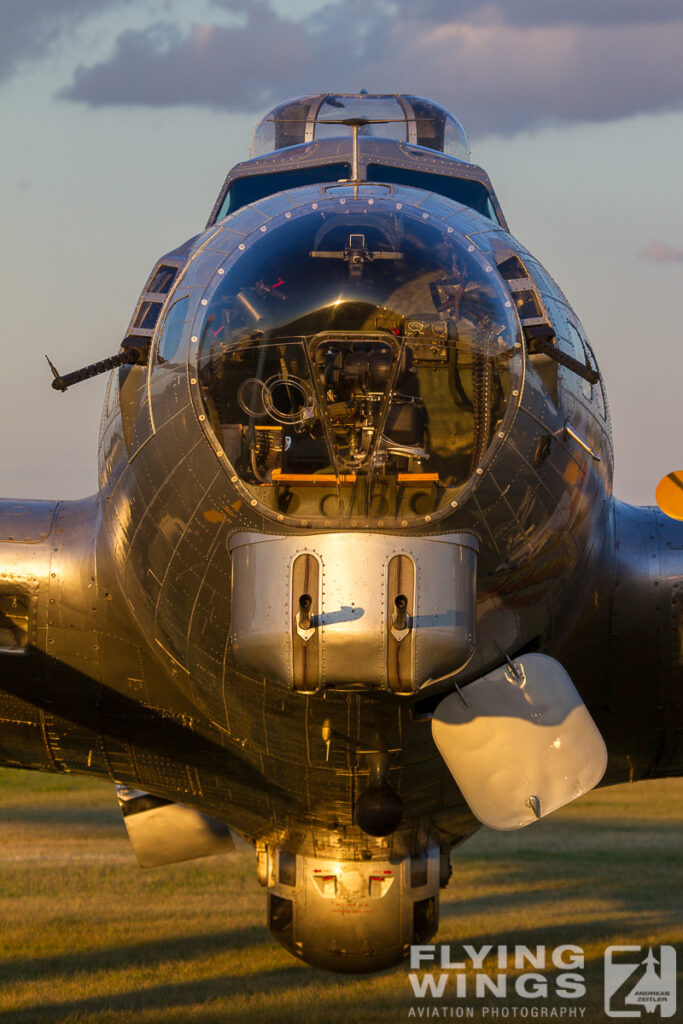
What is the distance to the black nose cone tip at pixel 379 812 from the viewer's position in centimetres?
855

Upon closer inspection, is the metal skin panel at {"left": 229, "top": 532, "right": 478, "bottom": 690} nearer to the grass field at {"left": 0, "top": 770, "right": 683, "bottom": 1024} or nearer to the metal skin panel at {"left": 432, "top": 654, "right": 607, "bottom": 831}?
the metal skin panel at {"left": 432, "top": 654, "right": 607, "bottom": 831}

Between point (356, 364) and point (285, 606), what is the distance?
132 cm

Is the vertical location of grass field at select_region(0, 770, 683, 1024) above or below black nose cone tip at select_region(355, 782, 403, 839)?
below

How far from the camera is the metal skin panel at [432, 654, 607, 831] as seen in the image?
8094mm

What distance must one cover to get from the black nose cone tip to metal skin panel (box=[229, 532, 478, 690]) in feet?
5.22

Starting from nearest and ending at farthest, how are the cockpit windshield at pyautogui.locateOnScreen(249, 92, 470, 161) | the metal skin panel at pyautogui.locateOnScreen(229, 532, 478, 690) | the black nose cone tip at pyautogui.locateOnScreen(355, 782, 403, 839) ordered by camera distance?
the metal skin panel at pyautogui.locateOnScreen(229, 532, 478, 690) < the black nose cone tip at pyautogui.locateOnScreen(355, 782, 403, 839) < the cockpit windshield at pyautogui.locateOnScreen(249, 92, 470, 161)

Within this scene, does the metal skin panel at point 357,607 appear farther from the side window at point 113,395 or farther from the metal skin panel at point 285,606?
the side window at point 113,395

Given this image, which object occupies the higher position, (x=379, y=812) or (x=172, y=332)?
(x=172, y=332)

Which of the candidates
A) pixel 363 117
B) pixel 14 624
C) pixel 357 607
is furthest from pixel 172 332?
pixel 363 117

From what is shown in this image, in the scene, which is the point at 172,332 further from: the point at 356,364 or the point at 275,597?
the point at 275,597

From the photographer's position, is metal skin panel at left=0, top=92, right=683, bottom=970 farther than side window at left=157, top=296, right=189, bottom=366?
No

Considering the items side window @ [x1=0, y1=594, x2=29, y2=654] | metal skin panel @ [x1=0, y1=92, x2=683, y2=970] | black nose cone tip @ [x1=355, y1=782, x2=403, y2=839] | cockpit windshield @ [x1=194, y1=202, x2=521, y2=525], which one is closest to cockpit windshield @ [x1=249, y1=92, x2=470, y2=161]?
metal skin panel @ [x1=0, y1=92, x2=683, y2=970]

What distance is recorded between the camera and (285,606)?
715 centimetres

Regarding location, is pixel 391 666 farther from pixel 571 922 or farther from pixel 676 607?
pixel 571 922
